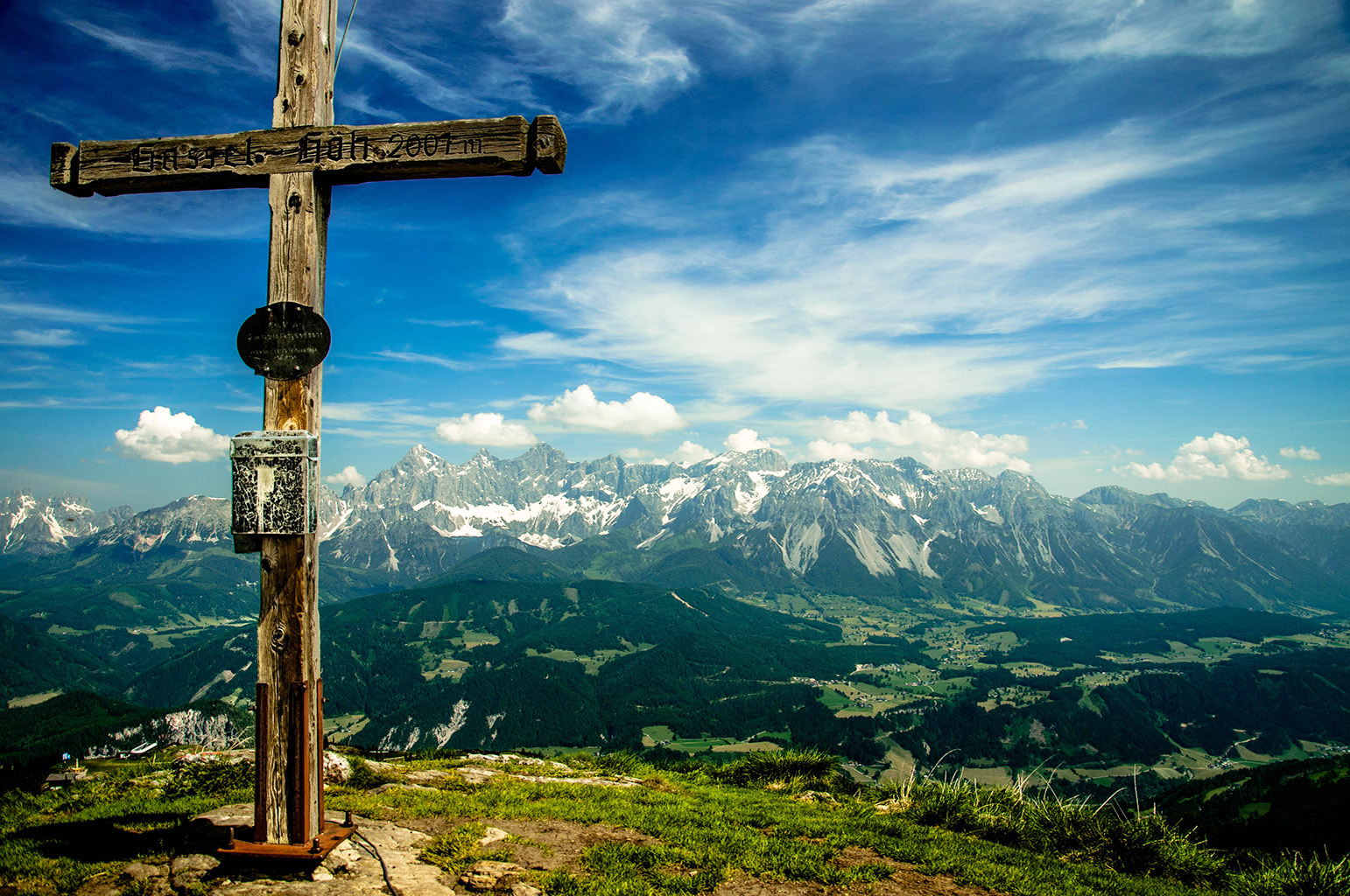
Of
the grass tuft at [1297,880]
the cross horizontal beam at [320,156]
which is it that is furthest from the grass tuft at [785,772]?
the cross horizontal beam at [320,156]

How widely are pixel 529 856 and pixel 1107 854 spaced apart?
9.69 metres

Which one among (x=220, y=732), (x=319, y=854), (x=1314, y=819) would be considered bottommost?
(x=220, y=732)

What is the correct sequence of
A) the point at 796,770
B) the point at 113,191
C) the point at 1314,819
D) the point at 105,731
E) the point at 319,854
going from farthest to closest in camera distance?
the point at 105,731, the point at 796,770, the point at 1314,819, the point at 113,191, the point at 319,854

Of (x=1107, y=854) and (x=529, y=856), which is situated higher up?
(x=529, y=856)

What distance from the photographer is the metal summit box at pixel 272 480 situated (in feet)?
24.0

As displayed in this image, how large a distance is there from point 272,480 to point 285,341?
165 centimetres

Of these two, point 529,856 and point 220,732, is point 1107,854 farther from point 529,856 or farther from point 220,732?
point 220,732

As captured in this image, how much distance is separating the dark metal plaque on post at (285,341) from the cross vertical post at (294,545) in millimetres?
133

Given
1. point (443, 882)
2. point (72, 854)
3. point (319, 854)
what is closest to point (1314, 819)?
point (443, 882)

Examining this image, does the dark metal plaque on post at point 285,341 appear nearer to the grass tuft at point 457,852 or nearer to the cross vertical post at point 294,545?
the cross vertical post at point 294,545

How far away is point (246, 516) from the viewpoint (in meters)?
7.34

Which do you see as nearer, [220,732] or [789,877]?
[789,877]

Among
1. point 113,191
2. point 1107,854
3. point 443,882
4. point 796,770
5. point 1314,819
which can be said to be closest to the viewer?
point 443,882

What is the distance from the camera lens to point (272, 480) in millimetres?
7344
